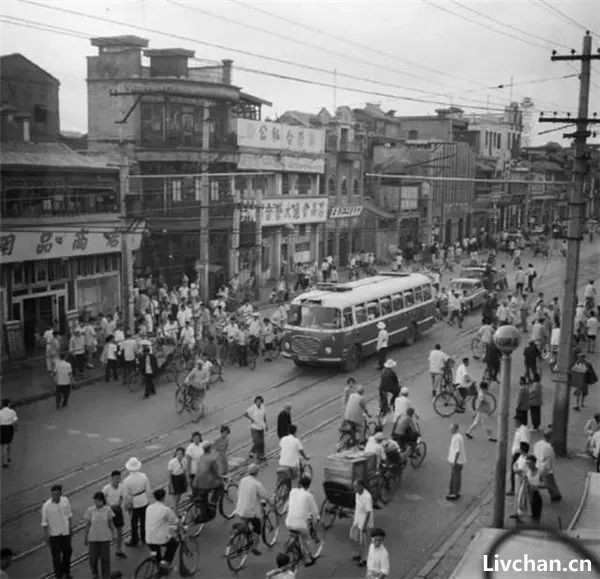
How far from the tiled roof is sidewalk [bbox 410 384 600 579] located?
641 inches

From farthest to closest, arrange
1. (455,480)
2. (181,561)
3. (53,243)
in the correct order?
(53,243) < (455,480) < (181,561)

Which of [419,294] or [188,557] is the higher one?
[419,294]

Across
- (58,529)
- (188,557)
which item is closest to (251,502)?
(188,557)

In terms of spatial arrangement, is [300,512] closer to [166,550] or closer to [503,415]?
[166,550]

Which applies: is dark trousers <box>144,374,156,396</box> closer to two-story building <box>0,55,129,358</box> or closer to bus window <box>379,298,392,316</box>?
two-story building <box>0,55,129,358</box>

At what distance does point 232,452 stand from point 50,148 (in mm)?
14420

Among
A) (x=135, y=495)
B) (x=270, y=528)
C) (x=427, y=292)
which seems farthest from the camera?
(x=427, y=292)

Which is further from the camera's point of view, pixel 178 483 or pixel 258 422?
pixel 258 422

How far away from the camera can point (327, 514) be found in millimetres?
13438

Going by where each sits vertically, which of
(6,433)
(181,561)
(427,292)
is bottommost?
(181,561)

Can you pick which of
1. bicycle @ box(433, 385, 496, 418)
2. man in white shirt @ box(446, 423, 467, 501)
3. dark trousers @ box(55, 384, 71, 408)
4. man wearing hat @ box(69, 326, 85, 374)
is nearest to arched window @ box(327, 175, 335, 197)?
man wearing hat @ box(69, 326, 85, 374)

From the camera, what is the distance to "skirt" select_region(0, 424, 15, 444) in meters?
15.9

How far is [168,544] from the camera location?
11.2 meters

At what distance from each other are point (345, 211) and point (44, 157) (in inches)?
1088
